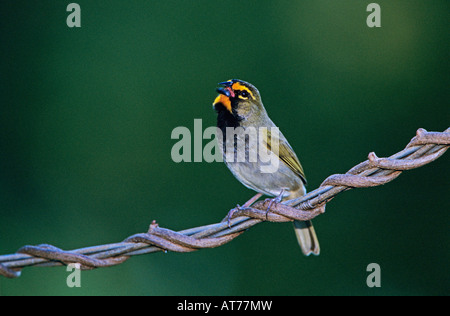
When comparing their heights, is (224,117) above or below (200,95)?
below

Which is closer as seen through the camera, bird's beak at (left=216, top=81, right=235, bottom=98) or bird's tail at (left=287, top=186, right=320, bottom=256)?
bird's beak at (left=216, top=81, right=235, bottom=98)

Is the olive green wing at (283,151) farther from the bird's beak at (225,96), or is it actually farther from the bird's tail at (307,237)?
the bird's tail at (307,237)

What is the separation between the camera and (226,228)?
8.50ft

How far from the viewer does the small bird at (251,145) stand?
398cm

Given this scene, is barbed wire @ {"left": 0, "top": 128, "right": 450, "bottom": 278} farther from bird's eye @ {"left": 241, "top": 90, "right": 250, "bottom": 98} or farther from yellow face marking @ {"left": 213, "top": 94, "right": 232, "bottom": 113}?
bird's eye @ {"left": 241, "top": 90, "right": 250, "bottom": 98}

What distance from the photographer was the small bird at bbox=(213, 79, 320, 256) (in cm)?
398

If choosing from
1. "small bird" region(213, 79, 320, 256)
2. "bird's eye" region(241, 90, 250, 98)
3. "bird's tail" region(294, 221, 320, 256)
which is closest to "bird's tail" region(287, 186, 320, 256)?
"bird's tail" region(294, 221, 320, 256)

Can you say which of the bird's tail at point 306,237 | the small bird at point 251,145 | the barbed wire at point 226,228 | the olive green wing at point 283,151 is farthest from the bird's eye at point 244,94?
the barbed wire at point 226,228

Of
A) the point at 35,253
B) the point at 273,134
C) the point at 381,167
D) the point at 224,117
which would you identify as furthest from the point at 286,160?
the point at 35,253

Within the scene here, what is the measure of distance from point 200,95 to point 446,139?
4.46 meters

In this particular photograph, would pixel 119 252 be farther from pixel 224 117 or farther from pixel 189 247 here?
pixel 224 117

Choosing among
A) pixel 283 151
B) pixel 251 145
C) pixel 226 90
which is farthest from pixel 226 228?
pixel 226 90

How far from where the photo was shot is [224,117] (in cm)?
411

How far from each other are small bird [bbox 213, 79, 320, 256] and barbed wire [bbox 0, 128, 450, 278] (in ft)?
4.31
